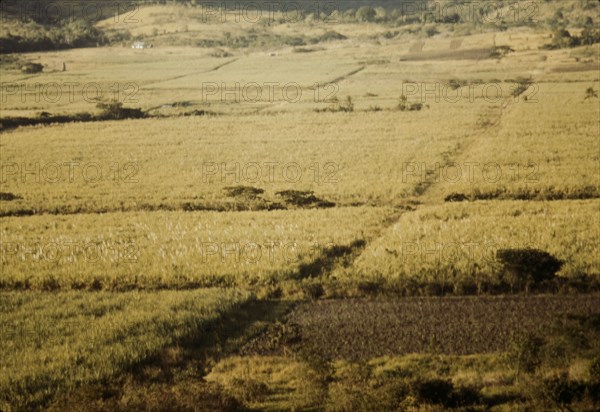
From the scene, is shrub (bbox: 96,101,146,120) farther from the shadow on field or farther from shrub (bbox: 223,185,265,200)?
the shadow on field

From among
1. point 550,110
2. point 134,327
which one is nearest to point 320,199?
point 134,327

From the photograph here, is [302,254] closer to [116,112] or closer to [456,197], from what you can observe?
[456,197]

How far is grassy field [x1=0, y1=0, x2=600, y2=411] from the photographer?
1395cm

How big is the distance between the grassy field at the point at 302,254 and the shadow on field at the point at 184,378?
6 centimetres

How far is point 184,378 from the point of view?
14.5 m

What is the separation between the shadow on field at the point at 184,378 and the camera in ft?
41.8

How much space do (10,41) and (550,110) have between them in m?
74.1

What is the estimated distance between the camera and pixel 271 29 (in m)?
188

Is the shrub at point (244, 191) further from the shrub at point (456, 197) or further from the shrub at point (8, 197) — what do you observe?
the shrub at point (8, 197)

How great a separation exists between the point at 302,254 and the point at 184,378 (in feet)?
28.8

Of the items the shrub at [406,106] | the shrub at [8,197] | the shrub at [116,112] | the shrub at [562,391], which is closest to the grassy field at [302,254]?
the shrub at [562,391]

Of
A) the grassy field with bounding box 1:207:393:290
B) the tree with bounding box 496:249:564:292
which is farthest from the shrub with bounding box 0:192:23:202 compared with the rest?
the tree with bounding box 496:249:564:292

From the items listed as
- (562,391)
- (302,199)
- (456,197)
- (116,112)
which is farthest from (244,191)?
(116,112)

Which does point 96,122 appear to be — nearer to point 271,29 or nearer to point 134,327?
point 134,327
